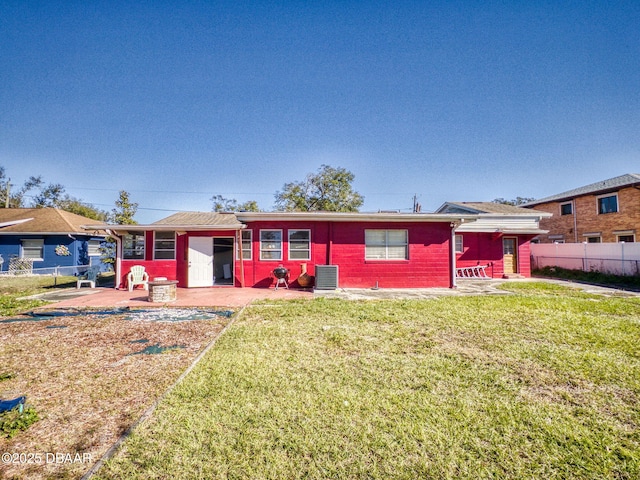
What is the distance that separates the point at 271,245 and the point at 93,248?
15.9 m

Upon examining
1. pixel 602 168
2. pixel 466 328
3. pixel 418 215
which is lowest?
pixel 466 328

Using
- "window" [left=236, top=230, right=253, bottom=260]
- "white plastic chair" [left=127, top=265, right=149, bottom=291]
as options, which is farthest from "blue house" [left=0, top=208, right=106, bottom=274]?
"window" [left=236, top=230, right=253, bottom=260]

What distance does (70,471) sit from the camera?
74.6 inches

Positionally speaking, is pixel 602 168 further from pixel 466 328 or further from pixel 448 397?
pixel 448 397

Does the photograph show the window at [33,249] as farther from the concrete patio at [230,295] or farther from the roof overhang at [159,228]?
the roof overhang at [159,228]

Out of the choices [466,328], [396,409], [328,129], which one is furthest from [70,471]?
[328,129]

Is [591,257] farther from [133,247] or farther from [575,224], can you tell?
[133,247]

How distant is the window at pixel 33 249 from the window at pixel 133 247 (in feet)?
33.9

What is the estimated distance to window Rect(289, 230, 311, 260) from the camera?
1090 centimetres

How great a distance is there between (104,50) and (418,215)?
11770mm

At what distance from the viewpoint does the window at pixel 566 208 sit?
64.8 ft

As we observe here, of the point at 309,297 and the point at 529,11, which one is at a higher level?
the point at 529,11

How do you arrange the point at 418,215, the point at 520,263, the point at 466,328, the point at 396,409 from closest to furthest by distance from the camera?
the point at 396,409 → the point at 466,328 → the point at 418,215 → the point at 520,263

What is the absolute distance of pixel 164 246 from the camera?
1119 cm
